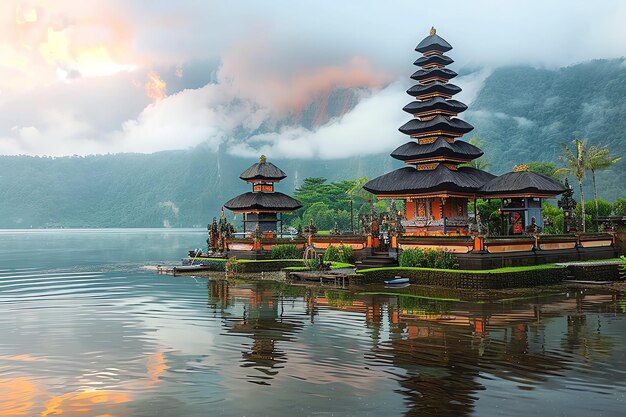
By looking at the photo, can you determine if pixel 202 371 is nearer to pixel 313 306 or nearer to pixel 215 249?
pixel 313 306

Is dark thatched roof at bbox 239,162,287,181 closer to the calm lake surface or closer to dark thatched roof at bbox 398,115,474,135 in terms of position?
dark thatched roof at bbox 398,115,474,135

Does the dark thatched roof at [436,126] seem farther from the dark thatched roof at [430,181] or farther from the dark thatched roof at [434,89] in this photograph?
the dark thatched roof at [430,181]

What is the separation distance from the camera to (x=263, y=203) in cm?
4769

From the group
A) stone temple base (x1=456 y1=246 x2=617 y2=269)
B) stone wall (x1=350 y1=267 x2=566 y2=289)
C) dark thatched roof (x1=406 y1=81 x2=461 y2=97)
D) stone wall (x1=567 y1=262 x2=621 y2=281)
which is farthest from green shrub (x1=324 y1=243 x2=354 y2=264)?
dark thatched roof (x1=406 y1=81 x2=461 y2=97)

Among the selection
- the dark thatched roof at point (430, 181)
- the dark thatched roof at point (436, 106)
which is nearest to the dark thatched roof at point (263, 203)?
the dark thatched roof at point (430, 181)

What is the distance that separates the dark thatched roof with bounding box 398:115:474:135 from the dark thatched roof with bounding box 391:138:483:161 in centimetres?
103

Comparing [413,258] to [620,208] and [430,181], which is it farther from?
[620,208]

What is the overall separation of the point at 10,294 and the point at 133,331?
15.7m

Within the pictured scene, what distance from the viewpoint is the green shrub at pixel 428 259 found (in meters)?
30.5

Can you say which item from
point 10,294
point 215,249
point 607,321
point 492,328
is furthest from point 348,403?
point 215,249

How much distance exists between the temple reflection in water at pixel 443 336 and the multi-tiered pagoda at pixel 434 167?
14088 mm

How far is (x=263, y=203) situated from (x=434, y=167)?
14909 millimetres

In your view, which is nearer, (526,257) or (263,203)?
(526,257)

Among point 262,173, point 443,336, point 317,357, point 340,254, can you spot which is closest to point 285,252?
point 340,254
